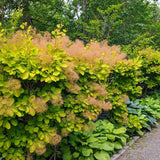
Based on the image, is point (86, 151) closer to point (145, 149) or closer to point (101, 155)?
point (101, 155)

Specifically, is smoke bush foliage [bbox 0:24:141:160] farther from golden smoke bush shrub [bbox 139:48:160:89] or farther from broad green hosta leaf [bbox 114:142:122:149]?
golden smoke bush shrub [bbox 139:48:160:89]

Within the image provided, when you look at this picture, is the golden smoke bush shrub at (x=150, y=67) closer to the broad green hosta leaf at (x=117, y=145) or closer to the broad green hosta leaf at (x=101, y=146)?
the broad green hosta leaf at (x=117, y=145)

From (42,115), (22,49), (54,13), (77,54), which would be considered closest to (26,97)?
(42,115)

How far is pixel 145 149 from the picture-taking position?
375cm

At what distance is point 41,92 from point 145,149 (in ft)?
8.59

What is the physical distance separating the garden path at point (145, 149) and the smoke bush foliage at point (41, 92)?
1402 millimetres

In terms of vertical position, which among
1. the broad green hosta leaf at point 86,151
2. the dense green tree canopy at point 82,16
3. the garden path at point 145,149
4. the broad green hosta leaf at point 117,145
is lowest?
the garden path at point 145,149

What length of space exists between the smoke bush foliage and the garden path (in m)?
1.40

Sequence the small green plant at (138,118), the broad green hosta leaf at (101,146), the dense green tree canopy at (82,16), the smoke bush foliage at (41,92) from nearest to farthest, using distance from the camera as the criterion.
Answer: the smoke bush foliage at (41,92), the broad green hosta leaf at (101,146), the small green plant at (138,118), the dense green tree canopy at (82,16)

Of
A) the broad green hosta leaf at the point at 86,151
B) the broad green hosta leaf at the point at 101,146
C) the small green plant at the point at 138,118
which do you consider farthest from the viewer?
the small green plant at the point at 138,118

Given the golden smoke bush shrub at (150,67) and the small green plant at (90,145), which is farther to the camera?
the golden smoke bush shrub at (150,67)

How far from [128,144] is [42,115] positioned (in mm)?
2355

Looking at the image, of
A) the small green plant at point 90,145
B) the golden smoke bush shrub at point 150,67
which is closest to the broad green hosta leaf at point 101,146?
the small green plant at point 90,145

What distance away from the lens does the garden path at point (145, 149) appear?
11.3ft
